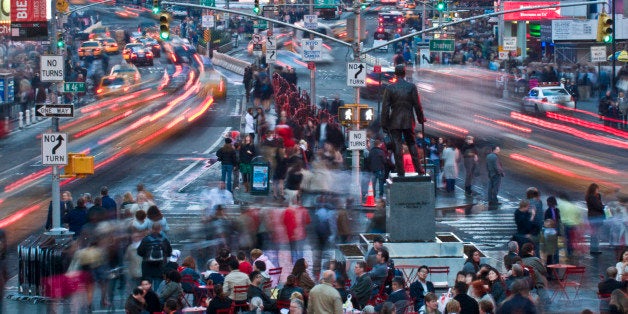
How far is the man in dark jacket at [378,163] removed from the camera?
33.9 m

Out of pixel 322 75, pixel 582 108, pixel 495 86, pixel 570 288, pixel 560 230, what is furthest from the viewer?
pixel 322 75

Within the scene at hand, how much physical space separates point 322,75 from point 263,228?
53.9m

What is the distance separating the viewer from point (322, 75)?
77.7 m

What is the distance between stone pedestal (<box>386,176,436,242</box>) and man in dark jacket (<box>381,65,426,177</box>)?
0.25 m

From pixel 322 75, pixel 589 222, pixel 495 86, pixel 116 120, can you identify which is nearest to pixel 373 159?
pixel 589 222

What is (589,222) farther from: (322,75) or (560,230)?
(322,75)

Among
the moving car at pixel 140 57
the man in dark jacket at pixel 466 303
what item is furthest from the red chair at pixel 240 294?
the moving car at pixel 140 57

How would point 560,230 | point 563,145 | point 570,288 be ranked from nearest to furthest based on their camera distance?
point 570,288
point 560,230
point 563,145

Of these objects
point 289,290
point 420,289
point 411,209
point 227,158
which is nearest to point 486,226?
point 411,209

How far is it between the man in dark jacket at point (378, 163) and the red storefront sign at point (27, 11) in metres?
9.14

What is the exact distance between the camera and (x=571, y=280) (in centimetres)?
2388

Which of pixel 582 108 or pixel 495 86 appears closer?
pixel 582 108

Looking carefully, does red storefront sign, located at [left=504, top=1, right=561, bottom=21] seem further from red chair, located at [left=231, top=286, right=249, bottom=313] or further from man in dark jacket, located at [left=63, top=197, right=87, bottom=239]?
red chair, located at [left=231, top=286, right=249, bottom=313]

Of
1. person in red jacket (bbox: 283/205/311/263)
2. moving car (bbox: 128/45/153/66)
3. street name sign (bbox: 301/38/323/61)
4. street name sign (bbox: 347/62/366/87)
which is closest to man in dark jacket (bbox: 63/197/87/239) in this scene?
person in red jacket (bbox: 283/205/311/263)
